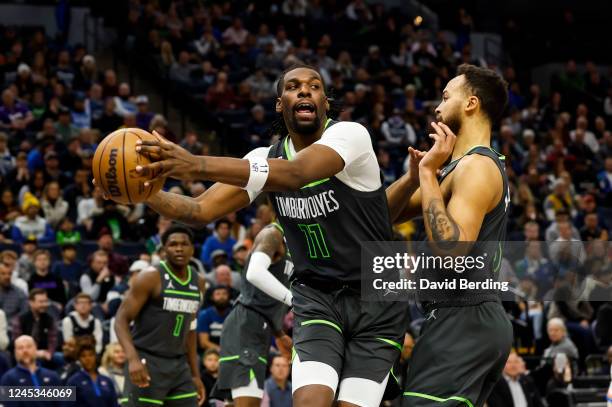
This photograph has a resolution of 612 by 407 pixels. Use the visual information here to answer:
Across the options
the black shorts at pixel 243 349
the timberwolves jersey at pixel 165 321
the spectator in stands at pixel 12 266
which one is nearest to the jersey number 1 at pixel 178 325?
the timberwolves jersey at pixel 165 321

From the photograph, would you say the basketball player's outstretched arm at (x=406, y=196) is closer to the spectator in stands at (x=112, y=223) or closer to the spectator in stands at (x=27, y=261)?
the spectator in stands at (x=27, y=261)

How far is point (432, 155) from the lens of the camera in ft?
17.0

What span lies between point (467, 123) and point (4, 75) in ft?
44.2

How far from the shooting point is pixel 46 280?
1230cm

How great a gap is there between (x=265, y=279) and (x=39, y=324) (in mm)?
4125

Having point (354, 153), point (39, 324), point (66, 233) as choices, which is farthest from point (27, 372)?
point (354, 153)

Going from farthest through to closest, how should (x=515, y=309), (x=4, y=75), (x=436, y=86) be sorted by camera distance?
(x=436, y=86)
(x=4, y=75)
(x=515, y=309)

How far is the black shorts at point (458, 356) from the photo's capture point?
16.5 ft

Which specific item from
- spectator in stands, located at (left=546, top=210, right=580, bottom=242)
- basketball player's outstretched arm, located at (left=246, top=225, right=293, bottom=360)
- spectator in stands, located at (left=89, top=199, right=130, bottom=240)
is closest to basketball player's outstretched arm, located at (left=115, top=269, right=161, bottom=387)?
basketball player's outstretched arm, located at (left=246, top=225, right=293, bottom=360)

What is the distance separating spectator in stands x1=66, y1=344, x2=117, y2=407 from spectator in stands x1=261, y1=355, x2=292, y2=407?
5.58ft

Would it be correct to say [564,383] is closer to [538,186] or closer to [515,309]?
[515,309]

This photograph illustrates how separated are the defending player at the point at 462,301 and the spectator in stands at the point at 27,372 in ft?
18.1

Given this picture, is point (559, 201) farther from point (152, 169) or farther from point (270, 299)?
point (152, 169)

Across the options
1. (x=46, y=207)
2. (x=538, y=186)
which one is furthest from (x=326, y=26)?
(x=46, y=207)
